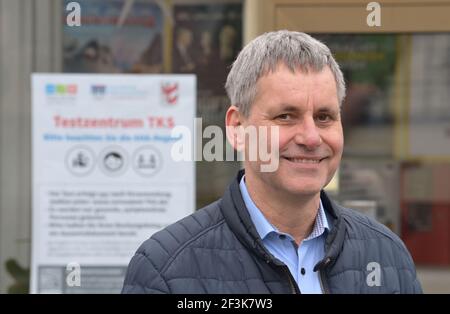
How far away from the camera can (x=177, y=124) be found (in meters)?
3.76

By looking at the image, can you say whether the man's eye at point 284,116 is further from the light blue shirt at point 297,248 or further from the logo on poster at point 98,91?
the logo on poster at point 98,91

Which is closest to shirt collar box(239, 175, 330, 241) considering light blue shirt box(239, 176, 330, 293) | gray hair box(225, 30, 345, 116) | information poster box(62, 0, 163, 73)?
light blue shirt box(239, 176, 330, 293)

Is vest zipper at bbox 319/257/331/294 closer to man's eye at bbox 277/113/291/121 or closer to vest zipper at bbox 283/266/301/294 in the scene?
A: vest zipper at bbox 283/266/301/294

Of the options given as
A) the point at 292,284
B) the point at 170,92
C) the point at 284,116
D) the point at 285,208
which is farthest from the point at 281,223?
the point at 170,92

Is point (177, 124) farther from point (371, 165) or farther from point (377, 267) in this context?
point (377, 267)

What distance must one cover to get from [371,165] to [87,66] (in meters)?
1.59

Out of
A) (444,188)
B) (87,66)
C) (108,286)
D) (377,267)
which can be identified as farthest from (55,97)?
(377,267)

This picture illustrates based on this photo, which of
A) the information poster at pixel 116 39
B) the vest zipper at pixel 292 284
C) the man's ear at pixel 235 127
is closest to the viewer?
the vest zipper at pixel 292 284

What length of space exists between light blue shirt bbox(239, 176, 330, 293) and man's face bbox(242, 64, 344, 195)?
0.30 ft

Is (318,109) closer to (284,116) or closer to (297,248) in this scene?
(284,116)

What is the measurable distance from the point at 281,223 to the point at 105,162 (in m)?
2.15

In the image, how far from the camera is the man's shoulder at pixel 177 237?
170cm

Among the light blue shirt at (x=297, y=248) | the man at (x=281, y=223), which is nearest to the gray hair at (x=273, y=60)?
the man at (x=281, y=223)

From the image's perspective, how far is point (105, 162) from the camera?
12.4 feet
